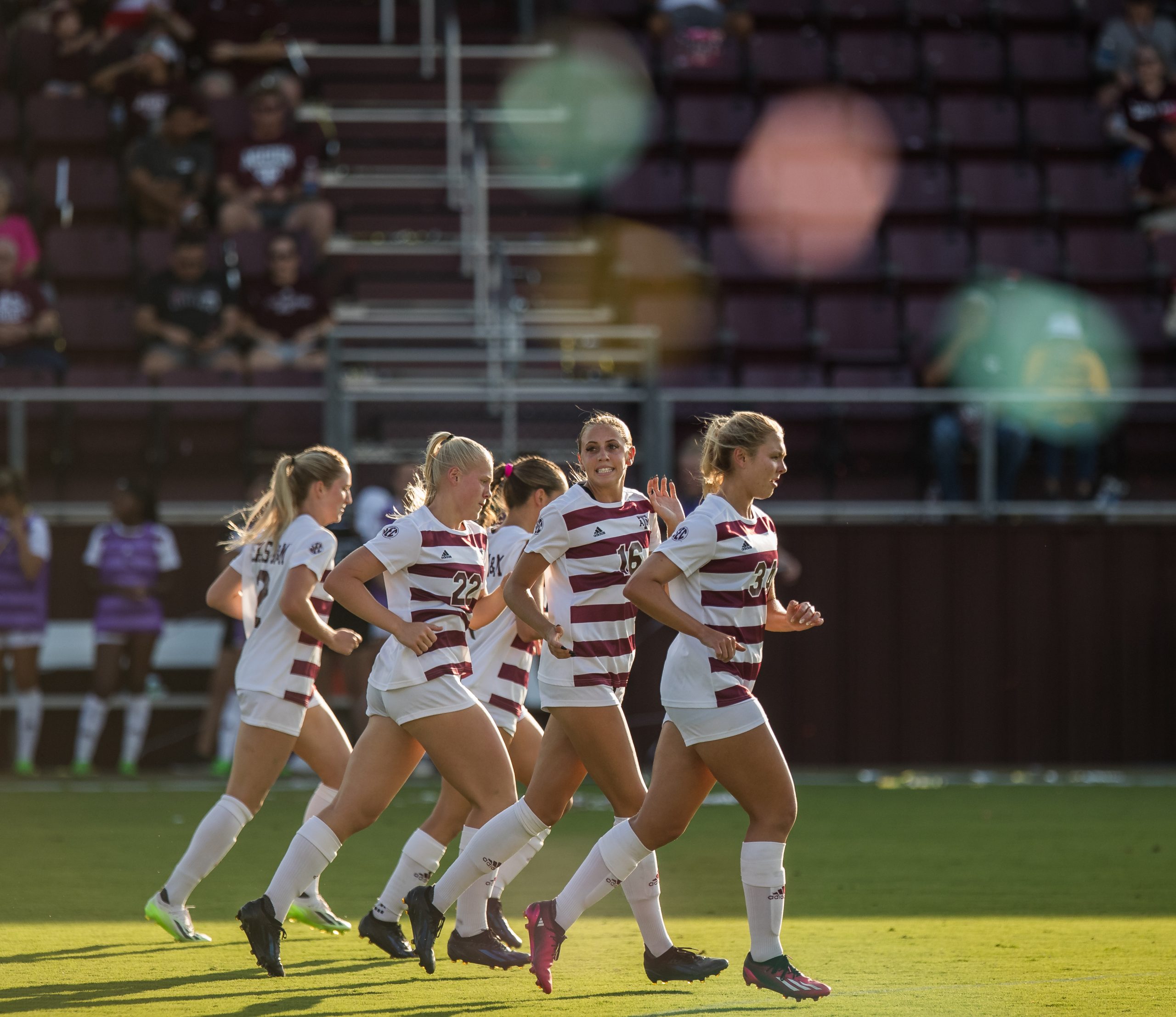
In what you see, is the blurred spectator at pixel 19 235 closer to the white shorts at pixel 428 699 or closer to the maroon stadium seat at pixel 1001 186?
the maroon stadium seat at pixel 1001 186

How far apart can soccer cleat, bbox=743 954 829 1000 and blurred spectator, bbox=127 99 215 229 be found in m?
11.7

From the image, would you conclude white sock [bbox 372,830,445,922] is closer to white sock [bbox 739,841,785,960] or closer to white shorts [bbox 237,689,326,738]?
white shorts [bbox 237,689,326,738]

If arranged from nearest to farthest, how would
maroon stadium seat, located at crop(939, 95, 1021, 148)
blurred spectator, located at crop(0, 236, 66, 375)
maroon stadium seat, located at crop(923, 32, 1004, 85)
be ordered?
blurred spectator, located at crop(0, 236, 66, 375)
maroon stadium seat, located at crop(939, 95, 1021, 148)
maroon stadium seat, located at crop(923, 32, 1004, 85)

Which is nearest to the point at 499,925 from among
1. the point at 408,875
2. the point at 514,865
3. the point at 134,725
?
the point at 514,865

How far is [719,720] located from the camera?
5.27 m

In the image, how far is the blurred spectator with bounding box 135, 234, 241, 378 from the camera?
14.2m

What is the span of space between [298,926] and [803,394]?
676cm

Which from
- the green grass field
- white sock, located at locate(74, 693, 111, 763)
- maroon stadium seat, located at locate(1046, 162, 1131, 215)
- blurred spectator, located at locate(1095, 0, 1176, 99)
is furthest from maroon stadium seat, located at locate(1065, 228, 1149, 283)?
white sock, located at locate(74, 693, 111, 763)

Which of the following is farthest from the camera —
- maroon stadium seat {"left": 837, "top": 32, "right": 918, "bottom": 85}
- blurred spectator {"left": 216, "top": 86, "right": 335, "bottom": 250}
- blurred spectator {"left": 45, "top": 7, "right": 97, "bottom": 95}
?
maroon stadium seat {"left": 837, "top": 32, "right": 918, "bottom": 85}

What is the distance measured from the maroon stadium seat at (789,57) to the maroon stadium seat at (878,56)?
0.23 metres

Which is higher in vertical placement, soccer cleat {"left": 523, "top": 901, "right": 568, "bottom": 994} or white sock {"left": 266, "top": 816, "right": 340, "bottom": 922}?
white sock {"left": 266, "top": 816, "right": 340, "bottom": 922}

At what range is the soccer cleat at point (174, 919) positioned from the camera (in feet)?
20.5

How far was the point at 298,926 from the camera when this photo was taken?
22.9 feet

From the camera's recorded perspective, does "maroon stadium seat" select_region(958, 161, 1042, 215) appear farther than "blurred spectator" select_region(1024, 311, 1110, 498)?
Yes
